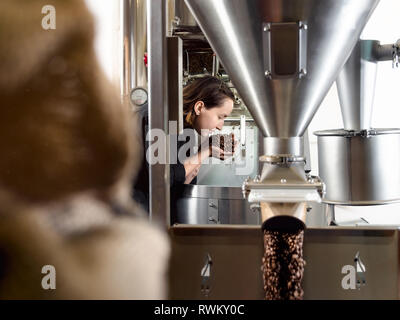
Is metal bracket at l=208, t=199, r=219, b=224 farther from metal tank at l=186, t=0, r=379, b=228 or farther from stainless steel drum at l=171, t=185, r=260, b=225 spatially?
metal tank at l=186, t=0, r=379, b=228

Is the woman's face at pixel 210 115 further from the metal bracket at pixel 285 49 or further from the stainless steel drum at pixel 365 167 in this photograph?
the metal bracket at pixel 285 49

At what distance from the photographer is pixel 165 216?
2.85 ft

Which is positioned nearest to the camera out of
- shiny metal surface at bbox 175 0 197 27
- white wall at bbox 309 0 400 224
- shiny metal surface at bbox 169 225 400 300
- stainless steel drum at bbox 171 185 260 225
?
shiny metal surface at bbox 169 225 400 300

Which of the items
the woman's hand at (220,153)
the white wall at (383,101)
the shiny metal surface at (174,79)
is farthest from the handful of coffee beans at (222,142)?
the white wall at (383,101)

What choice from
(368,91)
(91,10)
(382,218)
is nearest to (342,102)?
(368,91)

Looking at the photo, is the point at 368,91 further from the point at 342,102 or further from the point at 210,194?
the point at 210,194

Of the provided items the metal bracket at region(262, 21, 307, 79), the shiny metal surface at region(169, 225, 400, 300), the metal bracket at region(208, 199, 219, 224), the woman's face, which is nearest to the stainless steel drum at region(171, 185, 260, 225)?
the metal bracket at region(208, 199, 219, 224)

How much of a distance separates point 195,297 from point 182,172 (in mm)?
797

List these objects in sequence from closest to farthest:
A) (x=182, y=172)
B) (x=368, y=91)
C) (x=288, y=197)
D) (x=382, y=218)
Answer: (x=288, y=197), (x=368, y=91), (x=182, y=172), (x=382, y=218)

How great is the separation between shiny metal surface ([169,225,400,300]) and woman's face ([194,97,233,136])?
96 centimetres

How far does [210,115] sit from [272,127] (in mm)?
1046

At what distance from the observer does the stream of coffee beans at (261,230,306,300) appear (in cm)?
72

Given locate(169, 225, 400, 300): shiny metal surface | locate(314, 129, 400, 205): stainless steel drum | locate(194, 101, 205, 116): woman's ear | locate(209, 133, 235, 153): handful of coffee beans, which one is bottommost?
locate(169, 225, 400, 300): shiny metal surface

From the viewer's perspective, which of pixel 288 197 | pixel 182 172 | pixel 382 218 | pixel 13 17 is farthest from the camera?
pixel 382 218
